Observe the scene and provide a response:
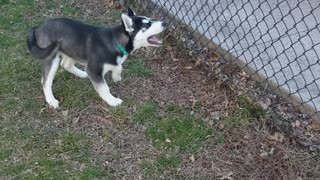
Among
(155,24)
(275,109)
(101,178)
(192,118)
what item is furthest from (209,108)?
(101,178)

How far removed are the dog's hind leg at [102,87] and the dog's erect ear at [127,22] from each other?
0.37 metres

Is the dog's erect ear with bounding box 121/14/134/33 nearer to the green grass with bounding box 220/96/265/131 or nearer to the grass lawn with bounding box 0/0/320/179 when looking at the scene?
the grass lawn with bounding box 0/0/320/179

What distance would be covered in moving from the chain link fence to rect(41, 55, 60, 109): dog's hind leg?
1332 millimetres

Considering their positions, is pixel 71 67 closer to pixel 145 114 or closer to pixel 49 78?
pixel 49 78

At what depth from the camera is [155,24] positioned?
3.73 m

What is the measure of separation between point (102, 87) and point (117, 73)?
0.24 metres

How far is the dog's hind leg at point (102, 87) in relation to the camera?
152 inches

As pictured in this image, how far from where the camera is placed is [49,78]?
394cm

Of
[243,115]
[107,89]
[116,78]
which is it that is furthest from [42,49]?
[243,115]

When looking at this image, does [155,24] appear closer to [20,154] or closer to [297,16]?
[20,154]

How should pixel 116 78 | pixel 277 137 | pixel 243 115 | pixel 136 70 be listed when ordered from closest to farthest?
pixel 277 137 < pixel 243 115 < pixel 116 78 < pixel 136 70

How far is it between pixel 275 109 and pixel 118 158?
1201 mm

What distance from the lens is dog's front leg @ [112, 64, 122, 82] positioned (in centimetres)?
398

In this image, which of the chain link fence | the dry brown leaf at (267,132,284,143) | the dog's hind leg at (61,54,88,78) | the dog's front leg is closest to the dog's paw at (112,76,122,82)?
the dog's front leg
